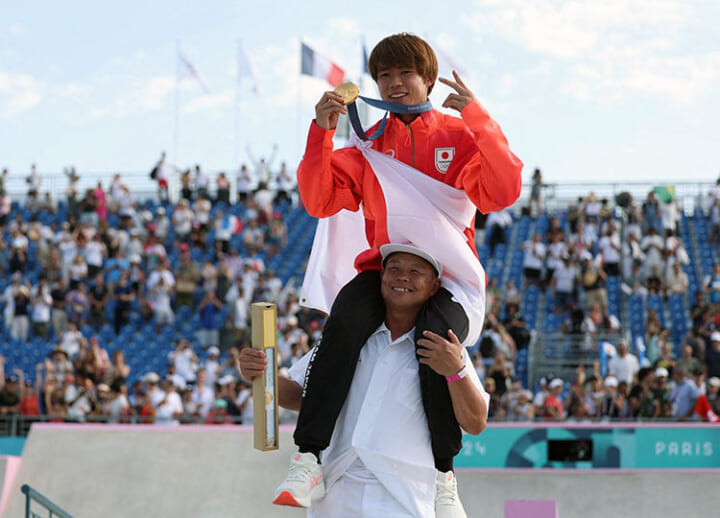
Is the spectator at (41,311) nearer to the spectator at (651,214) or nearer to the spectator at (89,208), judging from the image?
the spectator at (89,208)

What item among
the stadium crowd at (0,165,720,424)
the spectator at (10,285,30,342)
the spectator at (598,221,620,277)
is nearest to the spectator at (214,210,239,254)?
the stadium crowd at (0,165,720,424)

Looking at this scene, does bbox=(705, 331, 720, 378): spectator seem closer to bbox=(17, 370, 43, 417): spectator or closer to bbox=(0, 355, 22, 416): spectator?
bbox=(17, 370, 43, 417): spectator

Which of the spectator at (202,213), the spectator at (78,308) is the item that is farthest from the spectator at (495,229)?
the spectator at (78,308)

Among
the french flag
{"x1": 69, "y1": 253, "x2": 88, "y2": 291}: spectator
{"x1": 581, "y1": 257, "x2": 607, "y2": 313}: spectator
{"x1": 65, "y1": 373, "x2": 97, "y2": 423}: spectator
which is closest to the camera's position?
{"x1": 65, "y1": 373, "x2": 97, "y2": 423}: spectator

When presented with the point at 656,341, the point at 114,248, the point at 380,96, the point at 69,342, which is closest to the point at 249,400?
the point at 69,342

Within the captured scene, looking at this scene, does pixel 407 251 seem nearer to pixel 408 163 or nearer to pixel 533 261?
pixel 408 163

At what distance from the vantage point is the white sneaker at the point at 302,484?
11.9 ft

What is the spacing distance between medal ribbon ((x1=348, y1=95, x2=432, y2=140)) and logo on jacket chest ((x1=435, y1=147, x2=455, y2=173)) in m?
0.18

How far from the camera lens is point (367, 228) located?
13.9ft

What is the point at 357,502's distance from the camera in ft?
12.2

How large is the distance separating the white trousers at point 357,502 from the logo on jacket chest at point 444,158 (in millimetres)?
1231

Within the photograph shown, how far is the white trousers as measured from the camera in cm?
365

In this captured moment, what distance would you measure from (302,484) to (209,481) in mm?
7551

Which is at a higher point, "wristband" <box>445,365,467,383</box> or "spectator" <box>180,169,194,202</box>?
"spectator" <box>180,169,194,202</box>
